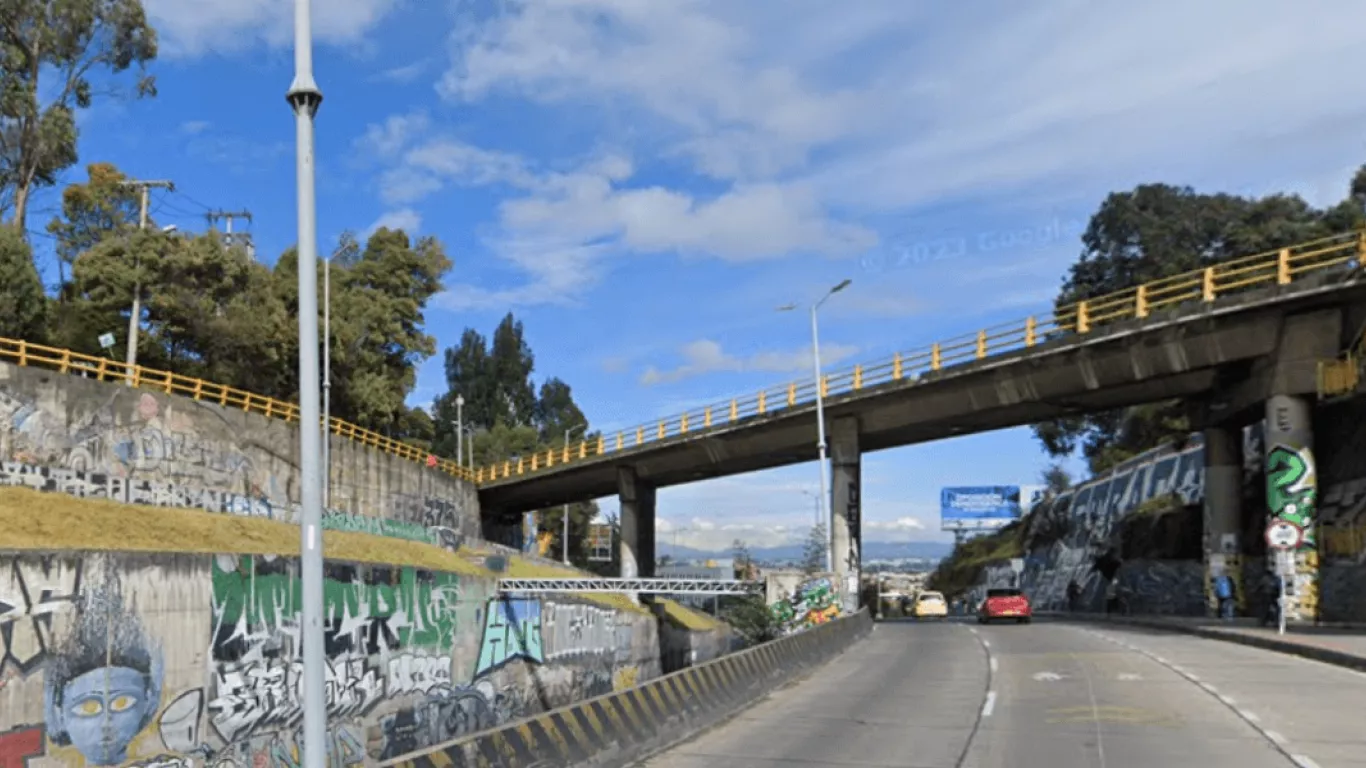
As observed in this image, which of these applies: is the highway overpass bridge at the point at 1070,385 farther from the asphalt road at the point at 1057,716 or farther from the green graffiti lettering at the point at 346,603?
the green graffiti lettering at the point at 346,603

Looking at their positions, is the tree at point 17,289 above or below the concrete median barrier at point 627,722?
above

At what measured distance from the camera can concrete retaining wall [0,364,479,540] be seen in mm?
27688

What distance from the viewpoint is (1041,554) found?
2931 inches

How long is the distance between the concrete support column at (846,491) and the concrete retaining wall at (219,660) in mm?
23704

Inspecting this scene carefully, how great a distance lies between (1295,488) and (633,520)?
110 feet

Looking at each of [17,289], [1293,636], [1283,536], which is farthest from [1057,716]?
[17,289]

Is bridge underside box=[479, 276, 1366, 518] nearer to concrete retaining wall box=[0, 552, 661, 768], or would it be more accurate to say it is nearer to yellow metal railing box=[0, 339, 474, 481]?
yellow metal railing box=[0, 339, 474, 481]

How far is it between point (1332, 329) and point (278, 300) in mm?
44212

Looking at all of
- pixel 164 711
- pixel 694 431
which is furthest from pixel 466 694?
pixel 694 431

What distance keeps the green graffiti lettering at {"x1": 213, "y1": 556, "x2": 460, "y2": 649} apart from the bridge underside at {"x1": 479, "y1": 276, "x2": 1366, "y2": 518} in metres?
24.9

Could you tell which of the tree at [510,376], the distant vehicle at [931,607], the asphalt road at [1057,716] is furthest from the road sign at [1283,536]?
the tree at [510,376]

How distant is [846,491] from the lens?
4706 centimetres

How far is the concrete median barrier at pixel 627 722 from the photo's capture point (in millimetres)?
8867

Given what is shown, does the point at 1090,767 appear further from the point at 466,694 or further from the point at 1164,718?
the point at 466,694
